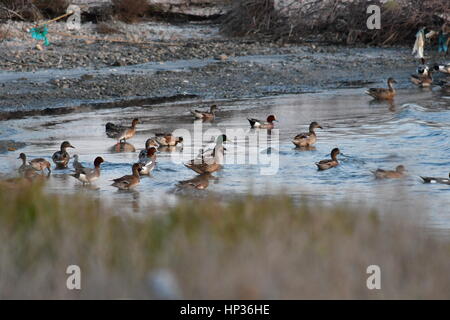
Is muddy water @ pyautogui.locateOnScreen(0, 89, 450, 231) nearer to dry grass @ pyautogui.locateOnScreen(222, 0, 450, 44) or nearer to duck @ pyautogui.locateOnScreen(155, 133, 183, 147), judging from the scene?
duck @ pyautogui.locateOnScreen(155, 133, 183, 147)

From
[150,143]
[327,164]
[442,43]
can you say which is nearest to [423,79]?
[442,43]

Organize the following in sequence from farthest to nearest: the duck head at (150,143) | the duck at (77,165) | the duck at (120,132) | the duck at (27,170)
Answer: the duck at (120,132), the duck head at (150,143), the duck at (77,165), the duck at (27,170)

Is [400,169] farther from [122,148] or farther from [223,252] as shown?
[223,252]

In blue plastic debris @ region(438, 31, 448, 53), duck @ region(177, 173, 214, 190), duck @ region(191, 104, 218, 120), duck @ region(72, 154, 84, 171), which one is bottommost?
duck @ region(177, 173, 214, 190)

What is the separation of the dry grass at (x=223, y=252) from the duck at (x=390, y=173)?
4647mm

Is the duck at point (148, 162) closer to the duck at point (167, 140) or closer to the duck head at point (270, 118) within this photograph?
the duck at point (167, 140)

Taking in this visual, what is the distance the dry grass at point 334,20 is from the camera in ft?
79.2

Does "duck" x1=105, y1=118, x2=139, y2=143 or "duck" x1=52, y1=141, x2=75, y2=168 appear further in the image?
"duck" x1=105, y1=118, x2=139, y2=143

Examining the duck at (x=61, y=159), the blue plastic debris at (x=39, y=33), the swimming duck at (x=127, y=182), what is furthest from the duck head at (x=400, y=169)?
the blue plastic debris at (x=39, y=33)

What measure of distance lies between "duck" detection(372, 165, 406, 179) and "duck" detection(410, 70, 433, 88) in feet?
28.7

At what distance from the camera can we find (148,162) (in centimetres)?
1195

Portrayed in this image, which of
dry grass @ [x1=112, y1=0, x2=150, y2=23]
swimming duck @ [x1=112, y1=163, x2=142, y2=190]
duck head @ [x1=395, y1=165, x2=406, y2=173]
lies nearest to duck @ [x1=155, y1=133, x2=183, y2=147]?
swimming duck @ [x1=112, y1=163, x2=142, y2=190]

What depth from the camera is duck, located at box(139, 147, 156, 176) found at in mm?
11680
